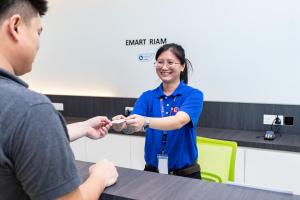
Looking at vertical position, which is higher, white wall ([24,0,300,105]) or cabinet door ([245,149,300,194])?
white wall ([24,0,300,105])

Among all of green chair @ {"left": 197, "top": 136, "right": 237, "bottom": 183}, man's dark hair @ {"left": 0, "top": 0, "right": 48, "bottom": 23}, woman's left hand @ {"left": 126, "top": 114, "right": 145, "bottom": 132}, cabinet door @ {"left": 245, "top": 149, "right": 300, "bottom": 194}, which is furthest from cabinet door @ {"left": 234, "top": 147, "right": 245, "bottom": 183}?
man's dark hair @ {"left": 0, "top": 0, "right": 48, "bottom": 23}

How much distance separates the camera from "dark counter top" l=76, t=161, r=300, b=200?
47.6 inches

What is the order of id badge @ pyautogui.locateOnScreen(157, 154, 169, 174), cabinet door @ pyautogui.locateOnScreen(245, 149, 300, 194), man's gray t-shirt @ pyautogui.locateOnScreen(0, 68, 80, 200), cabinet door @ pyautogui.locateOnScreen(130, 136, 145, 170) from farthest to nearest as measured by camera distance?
cabinet door @ pyautogui.locateOnScreen(130, 136, 145, 170) → cabinet door @ pyautogui.locateOnScreen(245, 149, 300, 194) → id badge @ pyautogui.locateOnScreen(157, 154, 169, 174) → man's gray t-shirt @ pyautogui.locateOnScreen(0, 68, 80, 200)

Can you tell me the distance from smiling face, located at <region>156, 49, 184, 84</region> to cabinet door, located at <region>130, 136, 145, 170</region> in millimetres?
1280

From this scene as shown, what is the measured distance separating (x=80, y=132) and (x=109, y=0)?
2.60 m

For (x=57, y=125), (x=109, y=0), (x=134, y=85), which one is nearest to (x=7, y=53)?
(x=57, y=125)

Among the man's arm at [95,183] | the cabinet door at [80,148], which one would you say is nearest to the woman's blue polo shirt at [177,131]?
the man's arm at [95,183]

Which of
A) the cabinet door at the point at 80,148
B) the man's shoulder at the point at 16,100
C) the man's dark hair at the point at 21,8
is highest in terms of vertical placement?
the man's dark hair at the point at 21,8

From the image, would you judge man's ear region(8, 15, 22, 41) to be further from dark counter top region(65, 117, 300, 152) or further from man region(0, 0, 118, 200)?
dark counter top region(65, 117, 300, 152)

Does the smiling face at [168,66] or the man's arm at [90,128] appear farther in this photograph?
the smiling face at [168,66]

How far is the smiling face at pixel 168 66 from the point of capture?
6.82 ft

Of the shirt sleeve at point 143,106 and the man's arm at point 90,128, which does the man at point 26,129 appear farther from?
the shirt sleeve at point 143,106

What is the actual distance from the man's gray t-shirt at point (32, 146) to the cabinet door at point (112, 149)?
2.62 m

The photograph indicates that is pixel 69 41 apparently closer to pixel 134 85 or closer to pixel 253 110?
pixel 134 85
